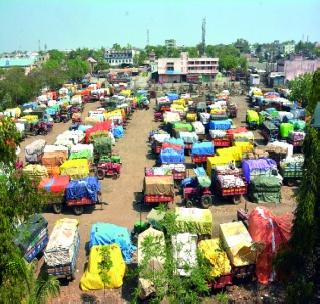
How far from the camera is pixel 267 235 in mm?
15836

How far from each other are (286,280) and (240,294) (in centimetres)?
258

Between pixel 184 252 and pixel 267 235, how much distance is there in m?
3.51

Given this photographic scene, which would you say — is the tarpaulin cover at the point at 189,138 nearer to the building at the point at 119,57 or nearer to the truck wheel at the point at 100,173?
the truck wheel at the point at 100,173

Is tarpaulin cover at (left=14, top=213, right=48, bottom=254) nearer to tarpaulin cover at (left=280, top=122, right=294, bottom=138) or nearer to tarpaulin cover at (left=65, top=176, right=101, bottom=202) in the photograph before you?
tarpaulin cover at (left=65, top=176, right=101, bottom=202)

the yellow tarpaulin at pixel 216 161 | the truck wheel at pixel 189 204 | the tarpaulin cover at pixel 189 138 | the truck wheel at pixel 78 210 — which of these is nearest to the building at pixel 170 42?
the tarpaulin cover at pixel 189 138

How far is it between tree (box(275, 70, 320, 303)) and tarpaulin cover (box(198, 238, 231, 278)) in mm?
2491

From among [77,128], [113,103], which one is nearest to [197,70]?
[113,103]

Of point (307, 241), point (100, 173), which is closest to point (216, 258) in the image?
point (307, 241)


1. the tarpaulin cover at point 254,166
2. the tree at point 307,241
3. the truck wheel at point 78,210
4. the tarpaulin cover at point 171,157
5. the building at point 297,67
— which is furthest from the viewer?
the building at point 297,67

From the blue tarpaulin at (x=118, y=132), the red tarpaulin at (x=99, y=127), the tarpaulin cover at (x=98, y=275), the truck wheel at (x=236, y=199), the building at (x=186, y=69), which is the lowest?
the tarpaulin cover at (x=98, y=275)

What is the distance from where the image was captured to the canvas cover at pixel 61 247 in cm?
1540

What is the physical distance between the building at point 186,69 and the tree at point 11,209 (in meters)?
85.9

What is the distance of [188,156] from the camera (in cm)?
→ 3222

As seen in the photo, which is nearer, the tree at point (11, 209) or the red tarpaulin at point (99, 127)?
the tree at point (11, 209)
